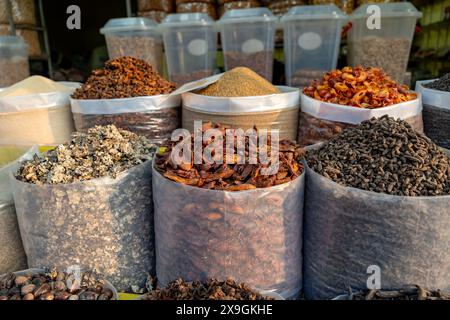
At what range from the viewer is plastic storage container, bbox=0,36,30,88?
9.96 ft

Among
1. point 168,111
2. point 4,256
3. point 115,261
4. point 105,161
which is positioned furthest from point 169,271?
point 168,111

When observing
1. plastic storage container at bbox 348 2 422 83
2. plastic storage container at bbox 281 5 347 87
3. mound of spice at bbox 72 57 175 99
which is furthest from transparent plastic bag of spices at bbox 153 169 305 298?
plastic storage container at bbox 348 2 422 83

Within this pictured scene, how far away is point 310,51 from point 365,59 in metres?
0.36

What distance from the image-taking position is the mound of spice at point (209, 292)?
93cm

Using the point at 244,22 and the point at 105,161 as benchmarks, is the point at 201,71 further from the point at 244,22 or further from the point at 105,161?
the point at 105,161

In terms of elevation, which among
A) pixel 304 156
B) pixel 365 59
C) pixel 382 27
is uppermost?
pixel 382 27

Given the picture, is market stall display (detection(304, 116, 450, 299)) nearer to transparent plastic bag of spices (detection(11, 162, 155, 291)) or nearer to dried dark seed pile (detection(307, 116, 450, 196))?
dried dark seed pile (detection(307, 116, 450, 196))

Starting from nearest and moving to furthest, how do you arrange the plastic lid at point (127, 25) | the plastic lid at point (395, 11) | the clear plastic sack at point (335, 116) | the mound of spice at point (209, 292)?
the mound of spice at point (209, 292) → the clear plastic sack at point (335, 116) → the plastic lid at point (395, 11) → the plastic lid at point (127, 25)

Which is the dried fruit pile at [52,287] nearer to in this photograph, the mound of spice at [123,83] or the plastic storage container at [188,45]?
the mound of spice at [123,83]

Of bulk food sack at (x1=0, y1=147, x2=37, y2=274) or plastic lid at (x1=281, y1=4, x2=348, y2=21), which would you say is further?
plastic lid at (x1=281, y1=4, x2=348, y2=21)

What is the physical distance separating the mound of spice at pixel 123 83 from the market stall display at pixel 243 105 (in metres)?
0.18

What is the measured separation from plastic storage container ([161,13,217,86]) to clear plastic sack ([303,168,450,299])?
5.66ft

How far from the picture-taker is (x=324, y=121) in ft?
5.42

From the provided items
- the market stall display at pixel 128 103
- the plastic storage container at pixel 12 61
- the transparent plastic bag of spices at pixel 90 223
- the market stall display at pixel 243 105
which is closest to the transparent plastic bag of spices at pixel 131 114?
the market stall display at pixel 128 103
